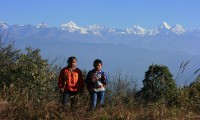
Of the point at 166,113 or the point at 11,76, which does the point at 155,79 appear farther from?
the point at 11,76

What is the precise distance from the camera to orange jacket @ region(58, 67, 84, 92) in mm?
9711

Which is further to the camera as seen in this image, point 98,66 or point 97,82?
point 98,66

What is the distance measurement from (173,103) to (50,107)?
6.62 feet

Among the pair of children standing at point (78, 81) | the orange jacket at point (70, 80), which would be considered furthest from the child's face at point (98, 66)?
the orange jacket at point (70, 80)

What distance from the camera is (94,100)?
9.21 metres

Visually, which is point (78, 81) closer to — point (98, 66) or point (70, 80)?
point (70, 80)

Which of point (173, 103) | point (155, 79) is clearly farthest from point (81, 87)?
point (173, 103)

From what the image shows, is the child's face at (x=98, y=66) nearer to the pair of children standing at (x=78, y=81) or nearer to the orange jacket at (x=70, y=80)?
the pair of children standing at (x=78, y=81)

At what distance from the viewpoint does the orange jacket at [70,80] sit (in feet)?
31.9

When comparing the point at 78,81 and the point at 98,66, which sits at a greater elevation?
the point at 98,66

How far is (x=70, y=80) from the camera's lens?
385 inches

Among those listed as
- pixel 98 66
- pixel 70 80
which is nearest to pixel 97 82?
pixel 98 66

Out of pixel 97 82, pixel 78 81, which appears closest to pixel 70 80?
pixel 78 81

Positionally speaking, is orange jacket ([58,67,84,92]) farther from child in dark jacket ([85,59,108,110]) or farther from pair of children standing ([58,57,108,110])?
child in dark jacket ([85,59,108,110])
